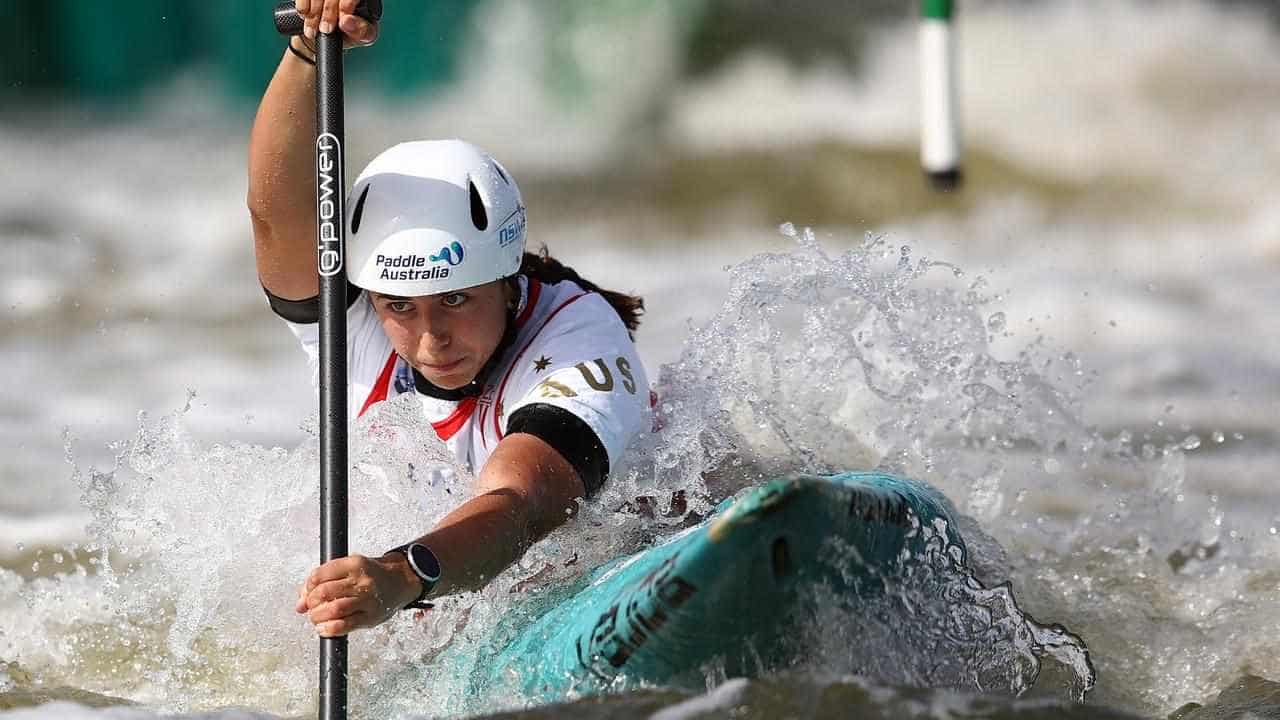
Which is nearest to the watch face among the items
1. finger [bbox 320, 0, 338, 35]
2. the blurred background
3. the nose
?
the nose

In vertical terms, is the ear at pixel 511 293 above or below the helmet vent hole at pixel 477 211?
Result: below

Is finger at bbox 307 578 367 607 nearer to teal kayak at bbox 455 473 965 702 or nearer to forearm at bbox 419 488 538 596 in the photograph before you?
forearm at bbox 419 488 538 596

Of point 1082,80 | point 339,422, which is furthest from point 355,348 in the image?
point 1082,80

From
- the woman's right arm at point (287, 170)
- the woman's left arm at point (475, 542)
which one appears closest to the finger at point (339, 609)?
the woman's left arm at point (475, 542)

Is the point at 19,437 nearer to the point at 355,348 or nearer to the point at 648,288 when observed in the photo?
the point at 648,288

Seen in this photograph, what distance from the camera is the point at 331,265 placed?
3.04 metres

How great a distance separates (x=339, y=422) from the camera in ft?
9.62

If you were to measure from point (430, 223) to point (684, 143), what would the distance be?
8719mm

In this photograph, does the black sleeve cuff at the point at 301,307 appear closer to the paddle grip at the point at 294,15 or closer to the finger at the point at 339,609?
the paddle grip at the point at 294,15

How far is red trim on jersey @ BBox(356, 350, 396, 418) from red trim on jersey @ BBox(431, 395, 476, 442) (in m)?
0.15

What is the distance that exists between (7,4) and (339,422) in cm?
908

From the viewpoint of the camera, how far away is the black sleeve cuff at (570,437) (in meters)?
3.07

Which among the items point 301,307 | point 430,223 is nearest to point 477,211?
point 430,223

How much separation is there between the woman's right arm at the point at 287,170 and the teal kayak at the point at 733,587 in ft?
3.48
